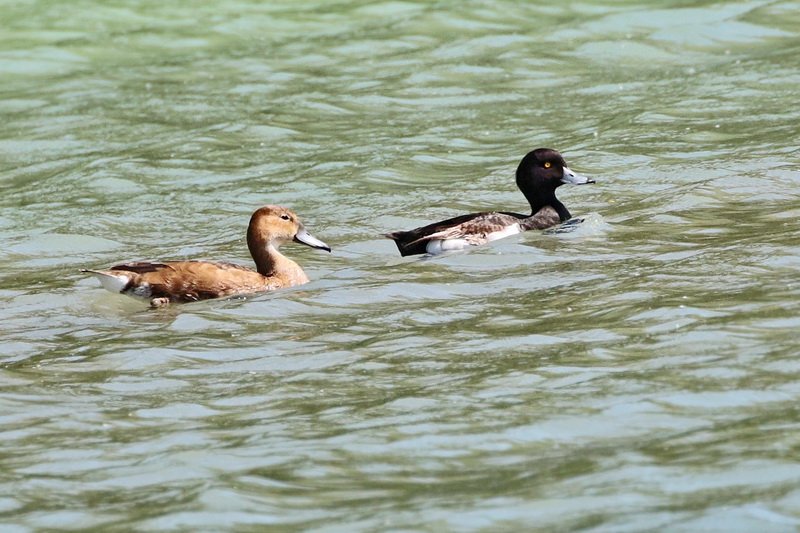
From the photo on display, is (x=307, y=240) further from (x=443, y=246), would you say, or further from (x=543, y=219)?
(x=543, y=219)

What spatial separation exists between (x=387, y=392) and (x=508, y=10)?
50.0 ft

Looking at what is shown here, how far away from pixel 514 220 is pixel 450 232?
3.38 ft

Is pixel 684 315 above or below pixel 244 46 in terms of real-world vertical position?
below

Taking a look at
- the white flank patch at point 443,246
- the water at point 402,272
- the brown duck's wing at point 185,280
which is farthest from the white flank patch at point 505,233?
the brown duck's wing at point 185,280

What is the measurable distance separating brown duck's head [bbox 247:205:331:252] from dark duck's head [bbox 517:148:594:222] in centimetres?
245

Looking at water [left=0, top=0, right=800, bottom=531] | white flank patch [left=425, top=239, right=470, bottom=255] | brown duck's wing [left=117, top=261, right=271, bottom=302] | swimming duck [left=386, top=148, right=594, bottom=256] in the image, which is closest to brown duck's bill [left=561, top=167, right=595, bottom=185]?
swimming duck [left=386, top=148, right=594, bottom=256]

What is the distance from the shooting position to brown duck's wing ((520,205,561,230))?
14148 millimetres

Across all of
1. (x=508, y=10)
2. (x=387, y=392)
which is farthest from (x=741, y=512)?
(x=508, y=10)

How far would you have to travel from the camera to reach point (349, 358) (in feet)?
31.7

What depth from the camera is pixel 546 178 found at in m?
14.7

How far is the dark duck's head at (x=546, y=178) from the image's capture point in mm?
14703

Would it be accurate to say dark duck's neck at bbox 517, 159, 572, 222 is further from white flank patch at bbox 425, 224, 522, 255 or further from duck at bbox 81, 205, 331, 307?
duck at bbox 81, 205, 331, 307

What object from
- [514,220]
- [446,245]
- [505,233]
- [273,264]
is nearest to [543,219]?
[514,220]

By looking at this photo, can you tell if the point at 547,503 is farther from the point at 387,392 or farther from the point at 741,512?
the point at 387,392
